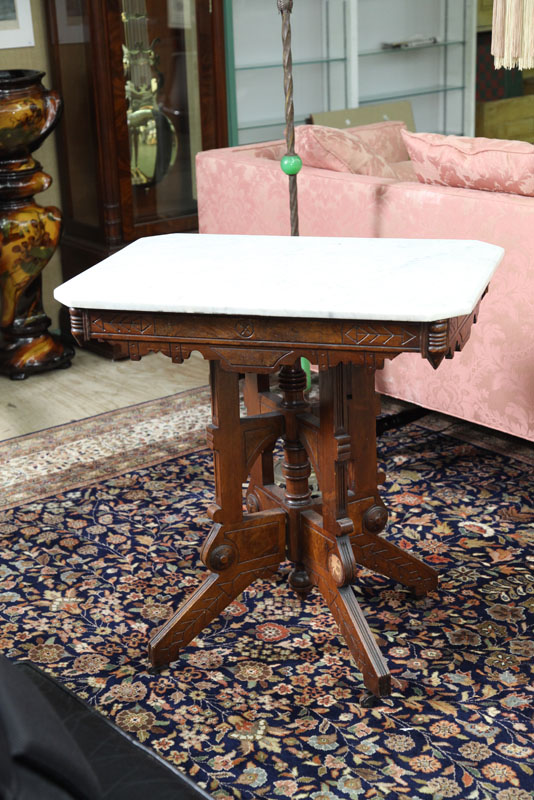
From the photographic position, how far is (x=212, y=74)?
447cm

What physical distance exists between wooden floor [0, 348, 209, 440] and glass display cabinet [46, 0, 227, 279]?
20.9 inches

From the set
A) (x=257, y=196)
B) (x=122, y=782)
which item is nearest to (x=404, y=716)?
(x=122, y=782)

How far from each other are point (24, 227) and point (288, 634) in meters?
2.28

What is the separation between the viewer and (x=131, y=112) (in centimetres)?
432

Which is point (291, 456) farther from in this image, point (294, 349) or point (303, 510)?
point (294, 349)

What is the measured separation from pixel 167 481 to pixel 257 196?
109 cm

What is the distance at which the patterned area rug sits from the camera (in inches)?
72.2

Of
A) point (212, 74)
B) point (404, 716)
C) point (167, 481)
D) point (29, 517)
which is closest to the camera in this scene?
point (404, 716)

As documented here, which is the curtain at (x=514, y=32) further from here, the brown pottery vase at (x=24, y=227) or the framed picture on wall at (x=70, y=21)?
the framed picture on wall at (x=70, y=21)

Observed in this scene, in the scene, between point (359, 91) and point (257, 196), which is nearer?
point (257, 196)

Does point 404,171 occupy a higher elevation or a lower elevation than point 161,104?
lower

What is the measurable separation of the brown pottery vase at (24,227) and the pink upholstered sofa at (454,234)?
Answer: 0.88 meters

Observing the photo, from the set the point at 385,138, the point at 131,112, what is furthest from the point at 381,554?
the point at 131,112

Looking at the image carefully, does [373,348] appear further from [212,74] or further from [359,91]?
[359,91]
